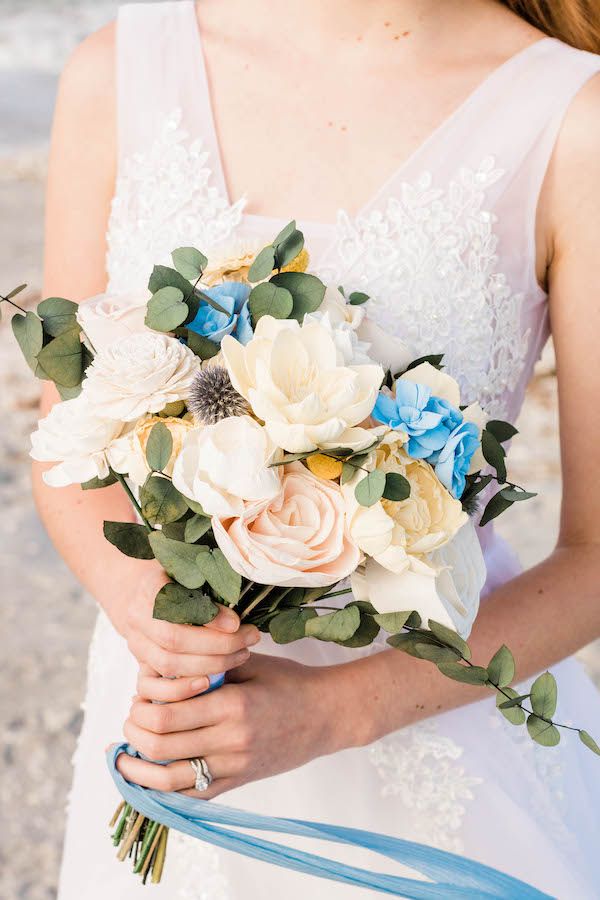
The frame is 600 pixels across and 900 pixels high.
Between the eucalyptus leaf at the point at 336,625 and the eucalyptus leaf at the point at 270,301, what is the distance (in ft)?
1.21

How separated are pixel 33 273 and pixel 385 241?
20.0 ft

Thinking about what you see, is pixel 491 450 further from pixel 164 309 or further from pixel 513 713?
pixel 164 309

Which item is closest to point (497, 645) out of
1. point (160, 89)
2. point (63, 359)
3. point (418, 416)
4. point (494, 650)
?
point (494, 650)

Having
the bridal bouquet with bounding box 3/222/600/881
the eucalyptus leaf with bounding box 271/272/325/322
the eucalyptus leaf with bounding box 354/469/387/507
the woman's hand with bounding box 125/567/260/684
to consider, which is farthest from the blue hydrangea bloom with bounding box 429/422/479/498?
the woman's hand with bounding box 125/567/260/684

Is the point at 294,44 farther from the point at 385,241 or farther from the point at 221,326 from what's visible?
the point at 221,326

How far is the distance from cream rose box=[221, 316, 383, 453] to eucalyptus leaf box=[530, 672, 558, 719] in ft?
1.27

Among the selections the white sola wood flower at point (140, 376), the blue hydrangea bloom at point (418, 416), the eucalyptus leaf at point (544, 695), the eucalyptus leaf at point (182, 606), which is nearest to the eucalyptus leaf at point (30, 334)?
the white sola wood flower at point (140, 376)

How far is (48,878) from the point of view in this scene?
3.31 m

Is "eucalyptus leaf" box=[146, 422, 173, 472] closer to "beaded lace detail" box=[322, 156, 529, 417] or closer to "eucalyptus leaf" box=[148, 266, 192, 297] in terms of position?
"eucalyptus leaf" box=[148, 266, 192, 297]

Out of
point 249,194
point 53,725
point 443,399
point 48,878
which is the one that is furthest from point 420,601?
point 53,725

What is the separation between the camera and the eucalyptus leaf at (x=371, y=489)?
1074 millimetres

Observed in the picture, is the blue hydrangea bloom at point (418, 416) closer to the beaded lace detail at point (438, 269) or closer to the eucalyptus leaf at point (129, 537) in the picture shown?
the eucalyptus leaf at point (129, 537)

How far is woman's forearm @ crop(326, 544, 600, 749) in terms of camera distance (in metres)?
1.58

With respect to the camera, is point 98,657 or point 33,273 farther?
point 33,273
